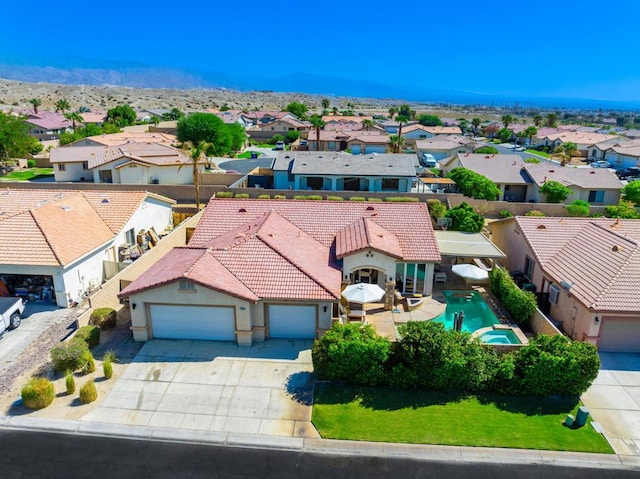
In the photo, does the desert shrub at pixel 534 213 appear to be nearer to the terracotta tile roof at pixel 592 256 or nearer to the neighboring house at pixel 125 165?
the terracotta tile roof at pixel 592 256

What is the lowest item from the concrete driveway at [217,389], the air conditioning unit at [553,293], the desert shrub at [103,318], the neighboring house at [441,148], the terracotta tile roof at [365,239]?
the concrete driveway at [217,389]

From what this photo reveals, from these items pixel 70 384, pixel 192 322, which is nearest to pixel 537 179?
pixel 192 322

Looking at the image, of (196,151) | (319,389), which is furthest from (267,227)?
(196,151)

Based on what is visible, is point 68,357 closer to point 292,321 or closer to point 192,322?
point 192,322

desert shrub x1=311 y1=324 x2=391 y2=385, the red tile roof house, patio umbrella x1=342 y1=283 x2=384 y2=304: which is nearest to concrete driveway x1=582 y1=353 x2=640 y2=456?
desert shrub x1=311 y1=324 x2=391 y2=385

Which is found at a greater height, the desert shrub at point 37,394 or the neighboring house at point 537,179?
the neighboring house at point 537,179

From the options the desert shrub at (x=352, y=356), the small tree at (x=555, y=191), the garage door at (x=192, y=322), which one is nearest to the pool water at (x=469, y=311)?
the desert shrub at (x=352, y=356)

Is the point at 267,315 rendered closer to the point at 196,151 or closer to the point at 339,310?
the point at 339,310
